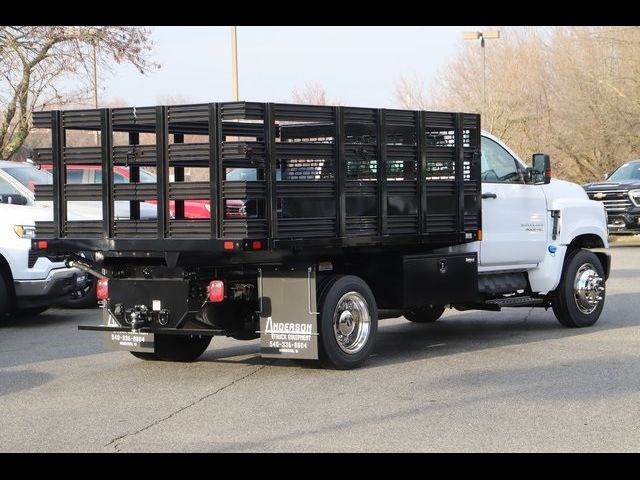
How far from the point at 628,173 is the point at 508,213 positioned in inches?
639

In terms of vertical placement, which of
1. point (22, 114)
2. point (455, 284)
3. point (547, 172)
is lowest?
point (455, 284)

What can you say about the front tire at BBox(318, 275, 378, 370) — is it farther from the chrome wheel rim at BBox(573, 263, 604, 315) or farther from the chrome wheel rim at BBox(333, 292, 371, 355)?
the chrome wheel rim at BBox(573, 263, 604, 315)

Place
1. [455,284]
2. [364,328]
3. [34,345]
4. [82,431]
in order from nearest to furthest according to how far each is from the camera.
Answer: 1. [82,431]
2. [364,328]
3. [455,284]
4. [34,345]

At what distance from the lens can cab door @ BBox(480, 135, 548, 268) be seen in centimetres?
1148

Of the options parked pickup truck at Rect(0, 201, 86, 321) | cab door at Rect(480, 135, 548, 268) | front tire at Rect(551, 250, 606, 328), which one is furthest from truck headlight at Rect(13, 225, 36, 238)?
front tire at Rect(551, 250, 606, 328)

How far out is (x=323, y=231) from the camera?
928 cm

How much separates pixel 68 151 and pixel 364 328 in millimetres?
3132

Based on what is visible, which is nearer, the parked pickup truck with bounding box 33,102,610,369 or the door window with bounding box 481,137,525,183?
the parked pickup truck with bounding box 33,102,610,369

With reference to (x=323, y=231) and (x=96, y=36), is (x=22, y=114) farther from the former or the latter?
(x=323, y=231)

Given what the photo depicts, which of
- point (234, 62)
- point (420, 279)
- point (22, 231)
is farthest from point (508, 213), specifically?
point (234, 62)

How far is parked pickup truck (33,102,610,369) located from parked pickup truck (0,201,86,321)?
125 inches

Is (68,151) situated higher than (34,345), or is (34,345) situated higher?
(68,151)

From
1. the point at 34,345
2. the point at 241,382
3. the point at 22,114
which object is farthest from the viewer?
the point at 22,114
